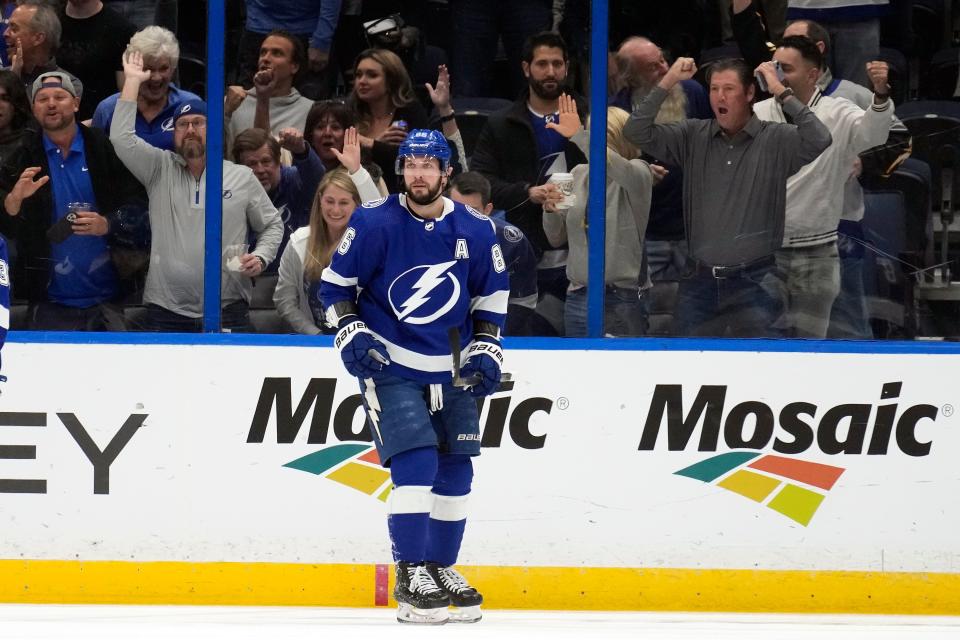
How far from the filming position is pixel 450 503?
4.34 meters

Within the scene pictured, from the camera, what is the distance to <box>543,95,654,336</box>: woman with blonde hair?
4.98 meters

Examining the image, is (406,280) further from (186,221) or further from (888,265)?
(888,265)

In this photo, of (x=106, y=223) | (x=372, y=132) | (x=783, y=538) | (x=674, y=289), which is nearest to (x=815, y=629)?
(x=783, y=538)

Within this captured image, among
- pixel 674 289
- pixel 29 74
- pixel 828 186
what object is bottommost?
pixel 674 289

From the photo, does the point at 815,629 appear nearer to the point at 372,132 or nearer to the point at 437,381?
the point at 437,381

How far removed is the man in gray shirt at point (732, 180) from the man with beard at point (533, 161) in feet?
0.88

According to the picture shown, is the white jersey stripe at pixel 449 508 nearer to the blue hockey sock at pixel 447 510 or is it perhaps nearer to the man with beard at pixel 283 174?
the blue hockey sock at pixel 447 510

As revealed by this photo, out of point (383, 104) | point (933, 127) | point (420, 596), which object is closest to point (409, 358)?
point (420, 596)

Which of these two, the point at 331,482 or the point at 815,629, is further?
the point at 331,482

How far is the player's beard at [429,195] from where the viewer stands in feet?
13.9

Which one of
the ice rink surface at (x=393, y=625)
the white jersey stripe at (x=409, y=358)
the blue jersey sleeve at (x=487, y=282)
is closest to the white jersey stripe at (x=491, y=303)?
the blue jersey sleeve at (x=487, y=282)

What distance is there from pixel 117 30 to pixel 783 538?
113 inches

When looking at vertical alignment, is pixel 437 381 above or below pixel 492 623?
above

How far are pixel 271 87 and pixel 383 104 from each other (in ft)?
1.30
